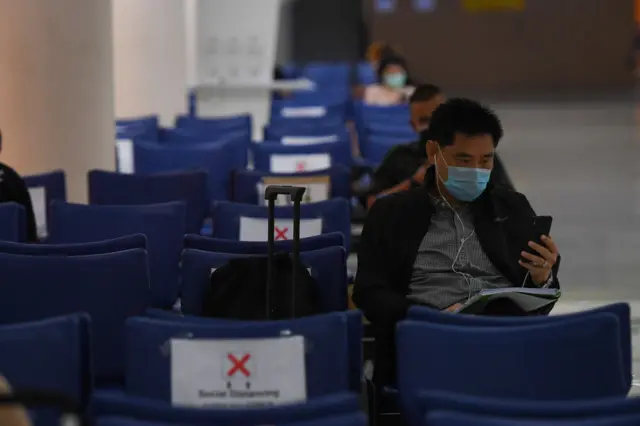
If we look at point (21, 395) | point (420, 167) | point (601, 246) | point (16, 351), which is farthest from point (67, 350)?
point (601, 246)

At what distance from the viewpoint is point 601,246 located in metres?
10.1

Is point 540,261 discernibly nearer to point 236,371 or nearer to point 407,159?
point 236,371

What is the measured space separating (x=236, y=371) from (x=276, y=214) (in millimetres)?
2581

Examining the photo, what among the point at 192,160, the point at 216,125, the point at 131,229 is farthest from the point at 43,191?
the point at 216,125

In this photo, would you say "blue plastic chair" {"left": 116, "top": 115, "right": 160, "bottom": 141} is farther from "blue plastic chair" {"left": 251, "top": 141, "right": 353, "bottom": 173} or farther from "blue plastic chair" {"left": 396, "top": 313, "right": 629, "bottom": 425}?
"blue plastic chair" {"left": 396, "top": 313, "right": 629, "bottom": 425}

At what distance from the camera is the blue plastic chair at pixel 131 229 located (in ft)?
19.5

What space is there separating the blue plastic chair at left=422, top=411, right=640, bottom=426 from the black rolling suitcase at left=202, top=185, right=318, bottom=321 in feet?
5.92

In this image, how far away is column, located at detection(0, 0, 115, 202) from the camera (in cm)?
812

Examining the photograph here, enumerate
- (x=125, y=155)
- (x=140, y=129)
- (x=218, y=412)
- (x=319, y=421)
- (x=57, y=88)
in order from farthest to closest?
(x=140, y=129)
(x=125, y=155)
(x=57, y=88)
(x=218, y=412)
(x=319, y=421)

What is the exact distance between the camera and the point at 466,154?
458cm

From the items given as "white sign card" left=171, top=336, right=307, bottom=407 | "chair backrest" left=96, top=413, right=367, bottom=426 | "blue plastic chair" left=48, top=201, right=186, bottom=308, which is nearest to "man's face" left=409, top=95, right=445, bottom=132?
"blue plastic chair" left=48, top=201, right=186, bottom=308

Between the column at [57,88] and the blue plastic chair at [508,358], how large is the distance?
5131 millimetres

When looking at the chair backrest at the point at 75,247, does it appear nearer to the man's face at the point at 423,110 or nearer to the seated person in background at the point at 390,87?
the man's face at the point at 423,110

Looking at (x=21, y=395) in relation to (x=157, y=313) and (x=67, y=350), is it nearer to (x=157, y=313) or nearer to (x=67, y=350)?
(x=67, y=350)
